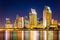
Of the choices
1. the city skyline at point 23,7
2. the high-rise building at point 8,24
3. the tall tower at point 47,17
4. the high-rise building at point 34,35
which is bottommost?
the high-rise building at point 34,35

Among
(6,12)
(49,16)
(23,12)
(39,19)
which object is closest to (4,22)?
(6,12)

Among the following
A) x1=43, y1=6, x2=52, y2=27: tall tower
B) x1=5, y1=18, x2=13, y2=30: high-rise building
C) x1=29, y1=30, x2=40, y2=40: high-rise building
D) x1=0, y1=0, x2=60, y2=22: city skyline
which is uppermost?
x1=0, y1=0, x2=60, y2=22: city skyline

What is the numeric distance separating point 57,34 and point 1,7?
34.7 inches

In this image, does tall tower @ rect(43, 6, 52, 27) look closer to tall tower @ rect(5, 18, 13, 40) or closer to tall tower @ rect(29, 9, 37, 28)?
tall tower @ rect(29, 9, 37, 28)

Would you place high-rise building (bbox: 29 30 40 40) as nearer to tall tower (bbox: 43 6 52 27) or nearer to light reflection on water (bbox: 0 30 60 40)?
light reflection on water (bbox: 0 30 60 40)

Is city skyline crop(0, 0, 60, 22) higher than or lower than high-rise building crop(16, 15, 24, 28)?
higher

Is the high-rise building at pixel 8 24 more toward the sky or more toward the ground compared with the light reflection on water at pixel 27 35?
more toward the sky

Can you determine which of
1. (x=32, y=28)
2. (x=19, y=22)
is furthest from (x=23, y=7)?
(x=32, y=28)

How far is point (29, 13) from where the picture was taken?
221 centimetres

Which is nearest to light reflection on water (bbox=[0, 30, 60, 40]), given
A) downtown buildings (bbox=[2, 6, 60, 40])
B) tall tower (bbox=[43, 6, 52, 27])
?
downtown buildings (bbox=[2, 6, 60, 40])

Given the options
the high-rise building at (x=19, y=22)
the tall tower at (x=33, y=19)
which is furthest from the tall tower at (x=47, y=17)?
the high-rise building at (x=19, y=22)

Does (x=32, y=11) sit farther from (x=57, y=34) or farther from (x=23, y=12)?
(x=57, y=34)

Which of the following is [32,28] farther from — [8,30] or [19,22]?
[8,30]

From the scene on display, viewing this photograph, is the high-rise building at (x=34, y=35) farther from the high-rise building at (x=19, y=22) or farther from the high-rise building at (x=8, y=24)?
the high-rise building at (x=8, y=24)
